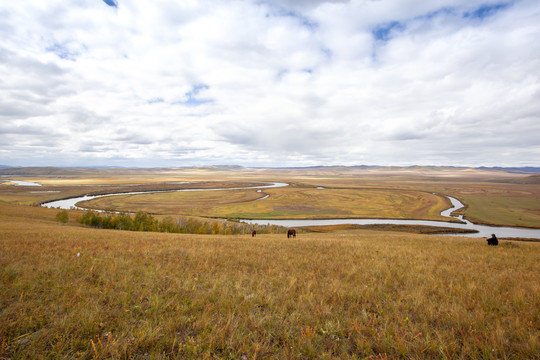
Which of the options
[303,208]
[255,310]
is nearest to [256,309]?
[255,310]

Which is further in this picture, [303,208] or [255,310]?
[303,208]

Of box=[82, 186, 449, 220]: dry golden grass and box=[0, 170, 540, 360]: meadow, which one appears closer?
box=[0, 170, 540, 360]: meadow

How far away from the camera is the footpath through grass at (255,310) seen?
3.94 metres

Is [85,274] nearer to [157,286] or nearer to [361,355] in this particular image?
[157,286]

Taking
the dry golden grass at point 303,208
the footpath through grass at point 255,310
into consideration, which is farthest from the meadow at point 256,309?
the dry golden grass at point 303,208

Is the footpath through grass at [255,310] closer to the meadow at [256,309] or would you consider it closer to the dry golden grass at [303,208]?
the meadow at [256,309]

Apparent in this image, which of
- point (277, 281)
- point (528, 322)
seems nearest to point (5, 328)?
point (277, 281)

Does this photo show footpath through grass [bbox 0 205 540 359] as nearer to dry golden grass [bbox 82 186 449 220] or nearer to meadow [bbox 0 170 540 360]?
meadow [bbox 0 170 540 360]

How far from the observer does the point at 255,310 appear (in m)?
5.40

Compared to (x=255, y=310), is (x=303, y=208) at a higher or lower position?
lower

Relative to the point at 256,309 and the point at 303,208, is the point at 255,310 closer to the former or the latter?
the point at 256,309

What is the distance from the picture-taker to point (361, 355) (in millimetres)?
4055

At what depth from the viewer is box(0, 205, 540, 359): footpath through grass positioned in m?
3.94

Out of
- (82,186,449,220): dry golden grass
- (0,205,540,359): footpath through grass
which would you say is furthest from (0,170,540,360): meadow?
(82,186,449,220): dry golden grass
